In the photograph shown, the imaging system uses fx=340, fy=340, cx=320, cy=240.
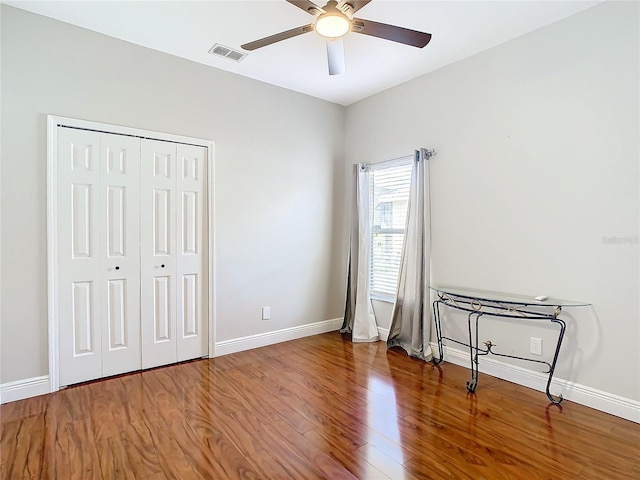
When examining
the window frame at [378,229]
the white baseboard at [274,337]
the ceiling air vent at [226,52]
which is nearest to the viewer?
the ceiling air vent at [226,52]

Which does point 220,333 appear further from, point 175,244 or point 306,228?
point 306,228

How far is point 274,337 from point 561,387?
269 centimetres

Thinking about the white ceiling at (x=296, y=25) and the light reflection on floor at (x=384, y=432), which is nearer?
the light reflection on floor at (x=384, y=432)

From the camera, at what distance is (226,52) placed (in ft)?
10.2

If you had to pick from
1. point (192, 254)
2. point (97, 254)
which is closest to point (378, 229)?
point (192, 254)

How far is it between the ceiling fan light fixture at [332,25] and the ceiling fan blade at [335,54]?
11 centimetres

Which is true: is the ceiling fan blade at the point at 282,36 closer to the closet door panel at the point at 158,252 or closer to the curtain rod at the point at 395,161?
the closet door panel at the point at 158,252

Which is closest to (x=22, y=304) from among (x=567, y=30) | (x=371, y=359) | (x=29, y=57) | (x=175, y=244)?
(x=175, y=244)

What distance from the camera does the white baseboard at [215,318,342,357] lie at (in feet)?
11.6

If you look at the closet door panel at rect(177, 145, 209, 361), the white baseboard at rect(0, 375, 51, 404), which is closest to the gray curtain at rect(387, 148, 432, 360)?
the closet door panel at rect(177, 145, 209, 361)

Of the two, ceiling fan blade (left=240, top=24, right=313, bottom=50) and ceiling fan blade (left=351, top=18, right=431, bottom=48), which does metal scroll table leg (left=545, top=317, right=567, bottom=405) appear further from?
ceiling fan blade (left=240, top=24, right=313, bottom=50)

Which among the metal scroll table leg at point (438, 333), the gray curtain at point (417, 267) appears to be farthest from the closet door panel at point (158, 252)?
the metal scroll table leg at point (438, 333)

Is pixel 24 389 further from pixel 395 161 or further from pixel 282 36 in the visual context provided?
pixel 395 161

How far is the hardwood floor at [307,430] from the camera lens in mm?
1814
